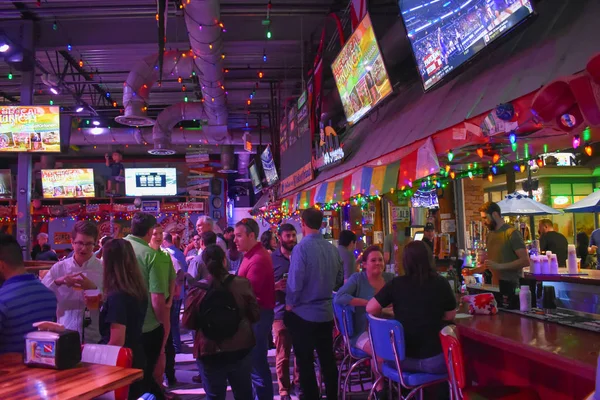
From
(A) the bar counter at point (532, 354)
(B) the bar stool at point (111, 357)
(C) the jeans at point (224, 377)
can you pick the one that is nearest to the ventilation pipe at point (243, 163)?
(A) the bar counter at point (532, 354)

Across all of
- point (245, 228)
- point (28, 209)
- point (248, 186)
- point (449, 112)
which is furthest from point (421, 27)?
point (248, 186)

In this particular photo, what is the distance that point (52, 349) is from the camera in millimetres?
2822

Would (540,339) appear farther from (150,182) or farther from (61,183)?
(61,183)

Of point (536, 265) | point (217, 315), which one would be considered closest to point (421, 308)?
point (217, 315)

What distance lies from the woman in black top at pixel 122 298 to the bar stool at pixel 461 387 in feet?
6.68

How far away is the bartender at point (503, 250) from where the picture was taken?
238 inches

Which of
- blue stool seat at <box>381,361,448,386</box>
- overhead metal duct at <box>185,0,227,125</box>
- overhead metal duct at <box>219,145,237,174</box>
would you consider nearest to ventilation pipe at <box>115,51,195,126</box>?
overhead metal duct at <box>185,0,227,125</box>

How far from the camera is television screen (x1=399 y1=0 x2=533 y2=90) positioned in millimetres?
4391

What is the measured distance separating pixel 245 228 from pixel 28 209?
6.57m

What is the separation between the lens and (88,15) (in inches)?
361

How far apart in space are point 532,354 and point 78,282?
316cm

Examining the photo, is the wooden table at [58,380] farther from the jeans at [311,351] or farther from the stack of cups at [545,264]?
the stack of cups at [545,264]

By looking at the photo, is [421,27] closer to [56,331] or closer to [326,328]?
[326,328]

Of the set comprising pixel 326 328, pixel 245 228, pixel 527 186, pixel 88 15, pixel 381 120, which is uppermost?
pixel 88 15
